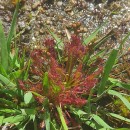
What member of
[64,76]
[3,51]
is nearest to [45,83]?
[64,76]

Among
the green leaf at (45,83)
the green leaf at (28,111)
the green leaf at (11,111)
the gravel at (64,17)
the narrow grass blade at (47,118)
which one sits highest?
the gravel at (64,17)

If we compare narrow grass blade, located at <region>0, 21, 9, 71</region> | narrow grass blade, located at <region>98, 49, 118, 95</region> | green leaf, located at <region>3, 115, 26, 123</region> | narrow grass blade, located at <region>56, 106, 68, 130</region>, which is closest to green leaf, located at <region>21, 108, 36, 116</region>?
green leaf, located at <region>3, 115, 26, 123</region>

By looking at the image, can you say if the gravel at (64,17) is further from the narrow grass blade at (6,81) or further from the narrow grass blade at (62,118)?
the narrow grass blade at (62,118)

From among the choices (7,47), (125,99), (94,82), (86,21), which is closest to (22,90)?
(7,47)

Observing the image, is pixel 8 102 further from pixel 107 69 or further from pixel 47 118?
pixel 107 69

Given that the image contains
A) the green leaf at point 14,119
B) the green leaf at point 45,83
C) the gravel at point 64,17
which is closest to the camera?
the green leaf at point 45,83

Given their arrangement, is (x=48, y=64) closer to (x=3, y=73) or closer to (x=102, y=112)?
(x=3, y=73)

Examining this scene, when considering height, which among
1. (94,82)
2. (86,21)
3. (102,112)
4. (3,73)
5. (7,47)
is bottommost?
(102,112)

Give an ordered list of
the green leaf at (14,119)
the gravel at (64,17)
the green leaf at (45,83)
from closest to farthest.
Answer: the green leaf at (45,83)
the green leaf at (14,119)
the gravel at (64,17)

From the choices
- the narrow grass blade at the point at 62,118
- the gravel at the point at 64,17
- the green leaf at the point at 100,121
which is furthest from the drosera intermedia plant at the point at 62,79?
the gravel at the point at 64,17
